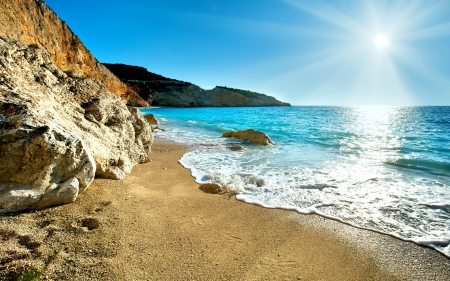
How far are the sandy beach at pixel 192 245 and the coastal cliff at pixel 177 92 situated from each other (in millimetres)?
61829

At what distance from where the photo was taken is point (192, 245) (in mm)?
2627

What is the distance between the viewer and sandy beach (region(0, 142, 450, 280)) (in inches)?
85.7

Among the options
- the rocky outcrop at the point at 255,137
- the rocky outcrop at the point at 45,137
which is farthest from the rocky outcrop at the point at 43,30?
the rocky outcrop at the point at 255,137

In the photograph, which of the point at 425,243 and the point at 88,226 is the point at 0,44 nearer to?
the point at 88,226

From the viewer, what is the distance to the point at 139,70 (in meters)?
82.8

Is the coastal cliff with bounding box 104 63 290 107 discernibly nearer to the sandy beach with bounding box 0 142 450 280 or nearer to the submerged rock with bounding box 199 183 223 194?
the submerged rock with bounding box 199 183 223 194

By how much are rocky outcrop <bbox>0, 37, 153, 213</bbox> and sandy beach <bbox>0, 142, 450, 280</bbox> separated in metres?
0.29

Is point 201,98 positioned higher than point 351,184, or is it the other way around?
point 201,98

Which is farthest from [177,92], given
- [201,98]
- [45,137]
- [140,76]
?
[45,137]

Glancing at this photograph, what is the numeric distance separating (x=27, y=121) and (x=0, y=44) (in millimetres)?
2014

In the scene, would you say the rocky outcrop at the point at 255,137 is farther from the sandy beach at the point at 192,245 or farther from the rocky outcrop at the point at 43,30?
the rocky outcrop at the point at 43,30

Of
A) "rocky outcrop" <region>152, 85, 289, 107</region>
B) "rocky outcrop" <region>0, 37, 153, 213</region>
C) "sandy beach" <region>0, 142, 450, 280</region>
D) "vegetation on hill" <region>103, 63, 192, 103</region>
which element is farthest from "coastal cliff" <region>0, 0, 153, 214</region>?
"rocky outcrop" <region>152, 85, 289, 107</region>

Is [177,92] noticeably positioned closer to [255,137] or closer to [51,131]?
[255,137]

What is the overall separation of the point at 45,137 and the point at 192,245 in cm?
238
